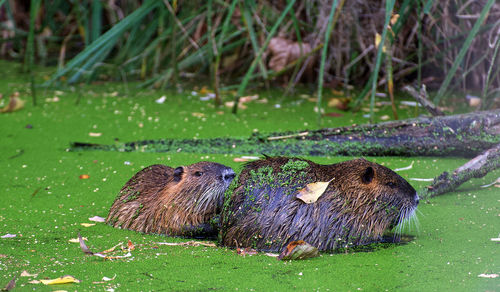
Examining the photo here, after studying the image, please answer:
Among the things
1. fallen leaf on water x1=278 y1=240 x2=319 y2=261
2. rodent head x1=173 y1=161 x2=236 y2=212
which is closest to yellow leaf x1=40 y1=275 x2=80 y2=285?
fallen leaf on water x1=278 y1=240 x2=319 y2=261

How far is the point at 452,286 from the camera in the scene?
87.3 inches

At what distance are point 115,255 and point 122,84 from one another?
3690 mm

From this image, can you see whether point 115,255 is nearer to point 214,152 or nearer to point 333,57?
point 214,152

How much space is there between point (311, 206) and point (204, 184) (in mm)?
734

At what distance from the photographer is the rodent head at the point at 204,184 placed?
130 inches

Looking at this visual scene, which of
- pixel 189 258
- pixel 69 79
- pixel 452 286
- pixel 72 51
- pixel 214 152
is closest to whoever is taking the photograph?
pixel 452 286

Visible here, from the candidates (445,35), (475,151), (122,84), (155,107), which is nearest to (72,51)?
(122,84)

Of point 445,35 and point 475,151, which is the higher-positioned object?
point 445,35

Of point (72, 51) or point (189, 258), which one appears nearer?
point (189, 258)

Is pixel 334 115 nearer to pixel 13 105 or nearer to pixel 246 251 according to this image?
pixel 246 251

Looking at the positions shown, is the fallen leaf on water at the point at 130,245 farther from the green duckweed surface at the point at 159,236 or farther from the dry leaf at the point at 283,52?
the dry leaf at the point at 283,52

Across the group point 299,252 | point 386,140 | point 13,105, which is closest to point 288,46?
point 386,140

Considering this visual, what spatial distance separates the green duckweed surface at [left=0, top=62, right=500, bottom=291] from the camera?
2.33 m

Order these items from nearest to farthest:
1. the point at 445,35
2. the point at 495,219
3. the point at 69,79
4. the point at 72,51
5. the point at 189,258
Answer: the point at 189,258
the point at 495,219
the point at 445,35
the point at 69,79
the point at 72,51
